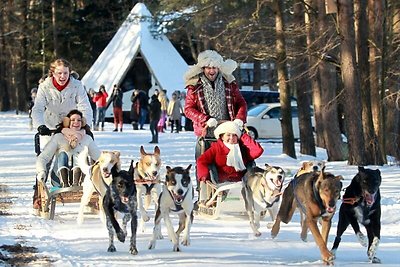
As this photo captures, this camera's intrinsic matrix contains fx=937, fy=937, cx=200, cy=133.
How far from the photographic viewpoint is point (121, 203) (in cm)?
935

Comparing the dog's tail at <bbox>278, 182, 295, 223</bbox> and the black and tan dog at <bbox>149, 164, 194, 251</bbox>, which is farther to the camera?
the dog's tail at <bbox>278, 182, 295, 223</bbox>

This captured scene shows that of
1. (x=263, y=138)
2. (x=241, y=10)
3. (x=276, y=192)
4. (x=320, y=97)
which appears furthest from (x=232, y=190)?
(x=263, y=138)

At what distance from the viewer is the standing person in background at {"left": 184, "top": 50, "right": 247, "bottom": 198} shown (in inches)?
496

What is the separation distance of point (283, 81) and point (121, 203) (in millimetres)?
16883

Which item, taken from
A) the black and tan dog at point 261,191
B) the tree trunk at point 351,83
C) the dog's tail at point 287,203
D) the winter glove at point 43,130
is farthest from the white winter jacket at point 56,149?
the tree trunk at point 351,83

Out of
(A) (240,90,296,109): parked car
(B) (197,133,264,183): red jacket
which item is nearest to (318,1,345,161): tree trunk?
(B) (197,133,264,183): red jacket

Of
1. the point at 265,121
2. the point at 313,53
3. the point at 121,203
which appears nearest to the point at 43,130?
the point at 121,203

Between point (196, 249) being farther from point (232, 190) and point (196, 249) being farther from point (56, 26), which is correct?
point (56, 26)

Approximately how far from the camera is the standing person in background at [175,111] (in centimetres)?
3659

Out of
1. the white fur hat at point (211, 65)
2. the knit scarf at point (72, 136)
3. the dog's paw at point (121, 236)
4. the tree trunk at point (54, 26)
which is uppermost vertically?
the tree trunk at point (54, 26)

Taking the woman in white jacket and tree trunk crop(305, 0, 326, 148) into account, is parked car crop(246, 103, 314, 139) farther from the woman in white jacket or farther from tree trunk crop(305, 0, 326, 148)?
the woman in white jacket

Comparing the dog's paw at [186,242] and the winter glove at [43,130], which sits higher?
the winter glove at [43,130]

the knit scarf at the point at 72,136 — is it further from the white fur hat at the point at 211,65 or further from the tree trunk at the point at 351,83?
the tree trunk at the point at 351,83

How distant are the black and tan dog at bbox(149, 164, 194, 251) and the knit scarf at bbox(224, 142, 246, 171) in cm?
237
